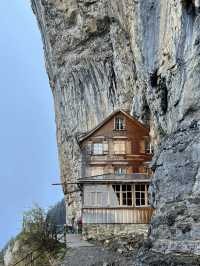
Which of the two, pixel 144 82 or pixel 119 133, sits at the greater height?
pixel 144 82

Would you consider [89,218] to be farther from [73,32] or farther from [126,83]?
A: [73,32]

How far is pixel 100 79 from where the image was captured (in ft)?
195

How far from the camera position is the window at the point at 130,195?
36.9m

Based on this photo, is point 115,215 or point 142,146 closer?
point 115,215

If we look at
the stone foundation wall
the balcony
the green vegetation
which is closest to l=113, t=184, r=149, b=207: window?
the stone foundation wall

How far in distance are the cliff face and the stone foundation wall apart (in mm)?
6445

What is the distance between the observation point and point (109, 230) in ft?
116

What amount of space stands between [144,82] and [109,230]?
46.2ft

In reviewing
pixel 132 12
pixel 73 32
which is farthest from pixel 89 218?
pixel 73 32

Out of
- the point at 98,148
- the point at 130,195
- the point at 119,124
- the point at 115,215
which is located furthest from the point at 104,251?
the point at 119,124

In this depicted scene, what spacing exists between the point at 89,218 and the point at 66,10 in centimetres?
3385

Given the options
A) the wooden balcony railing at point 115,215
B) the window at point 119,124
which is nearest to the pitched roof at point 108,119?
the window at point 119,124

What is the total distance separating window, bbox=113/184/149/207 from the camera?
36.9m

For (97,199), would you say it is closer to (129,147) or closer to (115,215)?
(115,215)
